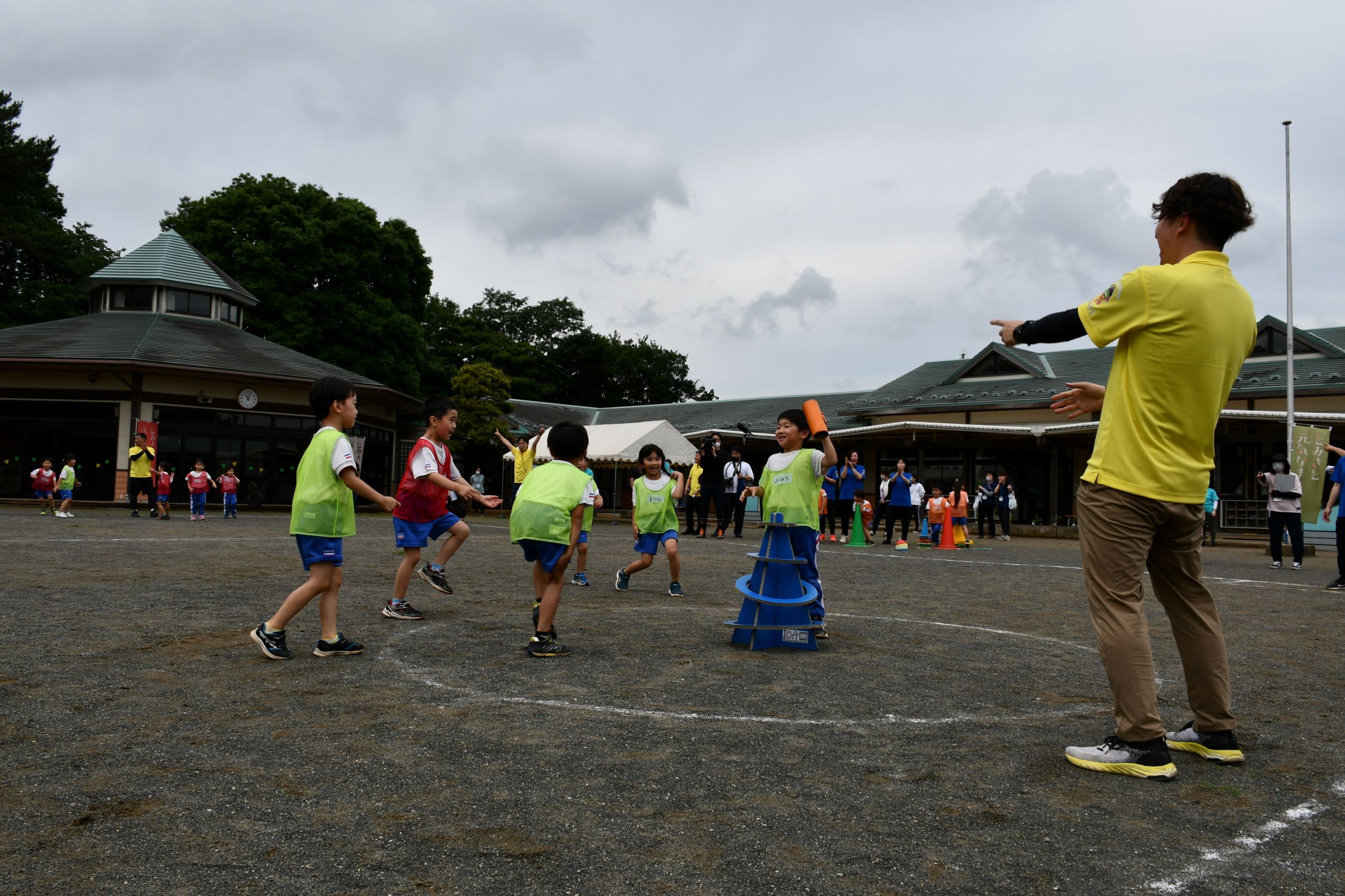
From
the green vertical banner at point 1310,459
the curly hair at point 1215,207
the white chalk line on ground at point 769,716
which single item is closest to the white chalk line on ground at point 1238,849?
the white chalk line on ground at point 769,716

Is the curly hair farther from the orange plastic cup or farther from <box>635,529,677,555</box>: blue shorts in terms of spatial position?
<box>635,529,677,555</box>: blue shorts

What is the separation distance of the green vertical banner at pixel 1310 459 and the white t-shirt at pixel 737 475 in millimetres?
10975

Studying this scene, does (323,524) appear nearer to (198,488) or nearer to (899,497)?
(899,497)

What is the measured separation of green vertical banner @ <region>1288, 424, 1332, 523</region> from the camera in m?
18.7

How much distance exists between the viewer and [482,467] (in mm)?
41969

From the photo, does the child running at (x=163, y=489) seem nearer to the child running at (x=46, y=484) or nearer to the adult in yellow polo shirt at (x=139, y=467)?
the adult in yellow polo shirt at (x=139, y=467)

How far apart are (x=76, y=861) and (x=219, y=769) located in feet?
2.68

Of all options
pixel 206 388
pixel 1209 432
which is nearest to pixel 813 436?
pixel 1209 432

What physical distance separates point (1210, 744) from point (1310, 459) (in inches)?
726

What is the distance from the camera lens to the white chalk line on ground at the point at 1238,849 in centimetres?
257

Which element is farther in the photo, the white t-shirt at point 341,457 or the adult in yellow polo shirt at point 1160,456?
the white t-shirt at point 341,457

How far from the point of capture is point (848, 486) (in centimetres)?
1956

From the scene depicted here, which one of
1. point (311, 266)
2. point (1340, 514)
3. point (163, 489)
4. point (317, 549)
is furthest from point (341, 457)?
point (311, 266)

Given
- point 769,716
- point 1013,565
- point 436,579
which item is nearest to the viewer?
point 769,716
